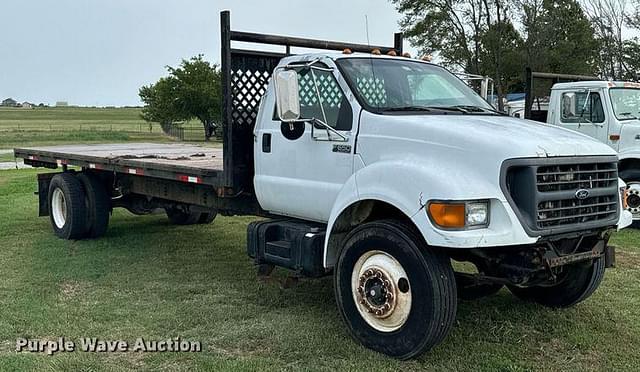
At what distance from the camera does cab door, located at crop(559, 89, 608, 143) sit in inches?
419

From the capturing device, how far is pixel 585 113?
10844 mm

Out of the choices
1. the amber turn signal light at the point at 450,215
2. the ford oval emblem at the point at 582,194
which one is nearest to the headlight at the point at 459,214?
the amber turn signal light at the point at 450,215

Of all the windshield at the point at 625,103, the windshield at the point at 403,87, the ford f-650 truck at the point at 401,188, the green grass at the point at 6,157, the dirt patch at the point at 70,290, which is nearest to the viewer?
the ford f-650 truck at the point at 401,188

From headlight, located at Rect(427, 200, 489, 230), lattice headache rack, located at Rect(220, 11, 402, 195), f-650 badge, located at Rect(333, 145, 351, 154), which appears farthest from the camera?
lattice headache rack, located at Rect(220, 11, 402, 195)

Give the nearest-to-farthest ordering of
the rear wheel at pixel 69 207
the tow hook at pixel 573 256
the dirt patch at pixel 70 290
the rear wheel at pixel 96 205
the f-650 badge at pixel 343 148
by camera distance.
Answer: the tow hook at pixel 573 256, the f-650 badge at pixel 343 148, the dirt patch at pixel 70 290, the rear wheel at pixel 69 207, the rear wheel at pixel 96 205

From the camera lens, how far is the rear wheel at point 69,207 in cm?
911

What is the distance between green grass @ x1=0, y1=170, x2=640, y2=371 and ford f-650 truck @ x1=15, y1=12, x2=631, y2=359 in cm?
33

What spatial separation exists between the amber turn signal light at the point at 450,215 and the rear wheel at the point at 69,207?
610 cm

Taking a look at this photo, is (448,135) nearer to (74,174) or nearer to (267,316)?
(267,316)

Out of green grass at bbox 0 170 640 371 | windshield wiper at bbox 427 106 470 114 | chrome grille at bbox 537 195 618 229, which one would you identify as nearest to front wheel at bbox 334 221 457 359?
green grass at bbox 0 170 640 371

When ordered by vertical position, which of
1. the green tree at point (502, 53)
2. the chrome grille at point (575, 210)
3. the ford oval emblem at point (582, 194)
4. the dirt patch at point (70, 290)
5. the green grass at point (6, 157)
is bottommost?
the dirt patch at point (70, 290)

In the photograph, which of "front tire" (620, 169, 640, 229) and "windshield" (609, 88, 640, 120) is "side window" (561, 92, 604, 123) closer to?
"windshield" (609, 88, 640, 120)

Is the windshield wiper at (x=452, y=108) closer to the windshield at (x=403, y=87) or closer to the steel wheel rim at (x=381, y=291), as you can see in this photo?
the windshield at (x=403, y=87)

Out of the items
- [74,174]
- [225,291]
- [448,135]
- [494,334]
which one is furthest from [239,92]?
[74,174]
